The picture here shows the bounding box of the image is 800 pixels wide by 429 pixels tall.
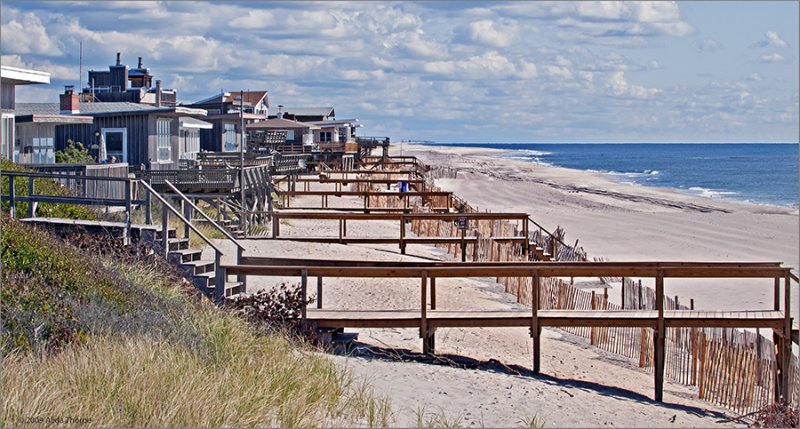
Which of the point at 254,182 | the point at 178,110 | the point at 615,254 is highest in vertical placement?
the point at 178,110

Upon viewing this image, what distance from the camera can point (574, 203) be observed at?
64375 millimetres

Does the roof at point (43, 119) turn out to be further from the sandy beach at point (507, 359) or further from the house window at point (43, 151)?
the sandy beach at point (507, 359)

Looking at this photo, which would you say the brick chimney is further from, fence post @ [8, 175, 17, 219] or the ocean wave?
the ocean wave

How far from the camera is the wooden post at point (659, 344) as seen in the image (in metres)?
13.0

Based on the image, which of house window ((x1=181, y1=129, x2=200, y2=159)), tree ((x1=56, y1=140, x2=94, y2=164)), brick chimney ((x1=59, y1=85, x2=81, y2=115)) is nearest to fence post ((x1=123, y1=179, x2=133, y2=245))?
tree ((x1=56, y1=140, x2=94, y2=164))

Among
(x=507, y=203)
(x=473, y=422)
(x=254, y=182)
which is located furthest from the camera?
(x=507, y=203)

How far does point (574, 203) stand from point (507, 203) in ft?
14.8

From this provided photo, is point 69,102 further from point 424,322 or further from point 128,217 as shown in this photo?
point 424,322

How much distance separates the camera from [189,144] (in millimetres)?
41375

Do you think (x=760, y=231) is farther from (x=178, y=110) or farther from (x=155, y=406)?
(x=155, y=406)

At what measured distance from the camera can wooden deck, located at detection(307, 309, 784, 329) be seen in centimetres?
1348

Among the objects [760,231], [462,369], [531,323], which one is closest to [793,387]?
[531,323]

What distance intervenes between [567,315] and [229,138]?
1651 inches

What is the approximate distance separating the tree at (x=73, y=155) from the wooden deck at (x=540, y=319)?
1834cm
